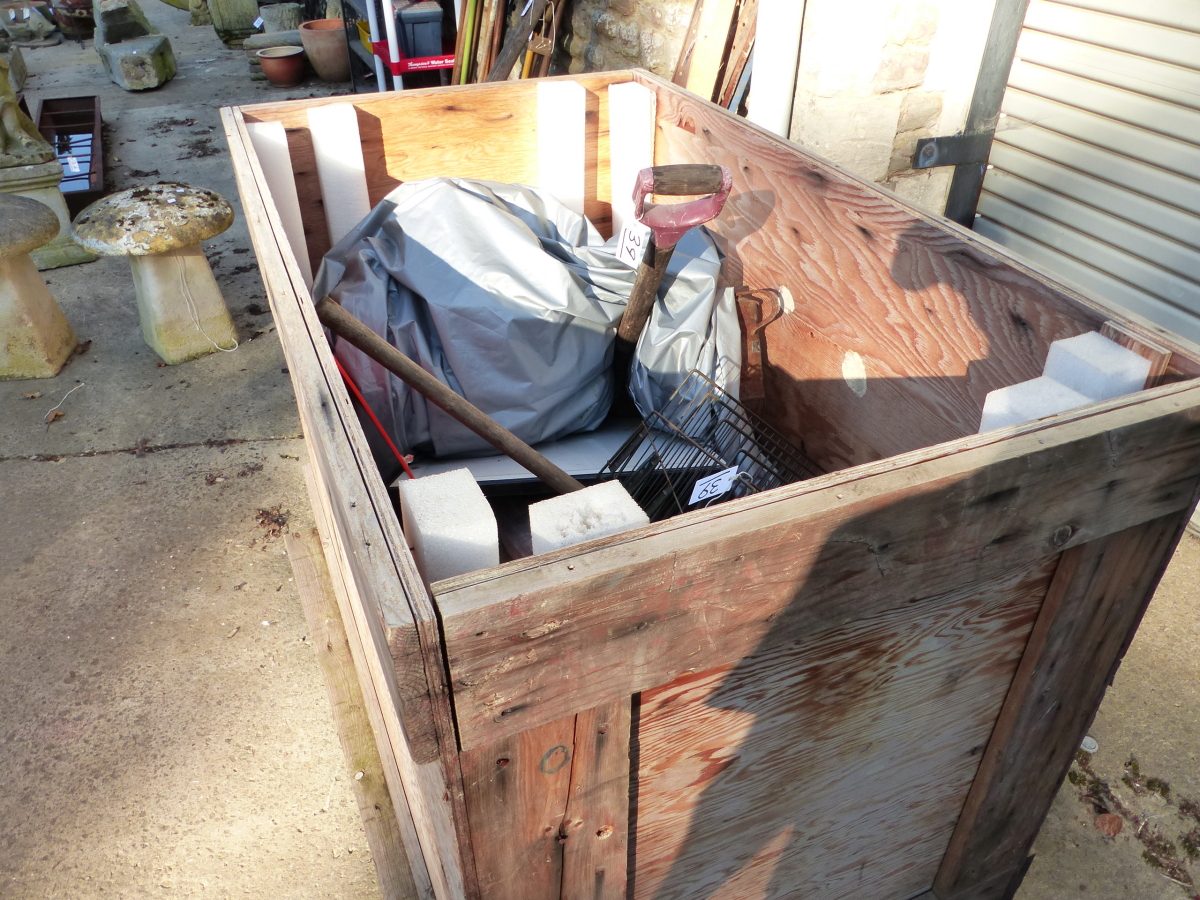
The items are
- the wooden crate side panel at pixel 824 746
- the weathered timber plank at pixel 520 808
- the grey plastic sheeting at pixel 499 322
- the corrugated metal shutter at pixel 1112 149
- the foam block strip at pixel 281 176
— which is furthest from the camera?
the corrugated metal shutter at pixel 1112 149

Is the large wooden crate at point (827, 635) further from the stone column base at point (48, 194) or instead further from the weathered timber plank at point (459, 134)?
the stone column base at point (48, 194)

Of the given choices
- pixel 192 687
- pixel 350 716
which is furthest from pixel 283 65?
pixel 350 716

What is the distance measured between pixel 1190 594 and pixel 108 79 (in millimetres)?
10105

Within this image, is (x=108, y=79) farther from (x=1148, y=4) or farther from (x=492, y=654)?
(x=492, y=654)

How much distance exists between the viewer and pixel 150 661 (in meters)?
2.31

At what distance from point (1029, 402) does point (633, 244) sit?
1241 mm

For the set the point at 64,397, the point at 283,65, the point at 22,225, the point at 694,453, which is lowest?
the point at 64,397

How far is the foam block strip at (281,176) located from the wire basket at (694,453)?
102 centimetres

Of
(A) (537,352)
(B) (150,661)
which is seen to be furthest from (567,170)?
(B) (150,661)

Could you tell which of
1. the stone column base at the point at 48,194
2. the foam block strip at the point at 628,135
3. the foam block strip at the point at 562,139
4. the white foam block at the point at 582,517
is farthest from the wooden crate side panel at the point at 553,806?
the stone column base at the point at 48,194

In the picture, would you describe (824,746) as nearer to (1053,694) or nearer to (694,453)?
(1053,694)

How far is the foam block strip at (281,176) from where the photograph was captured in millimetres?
2270

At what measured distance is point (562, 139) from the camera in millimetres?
2637

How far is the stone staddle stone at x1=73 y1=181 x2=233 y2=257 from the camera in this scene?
3.33 metres
